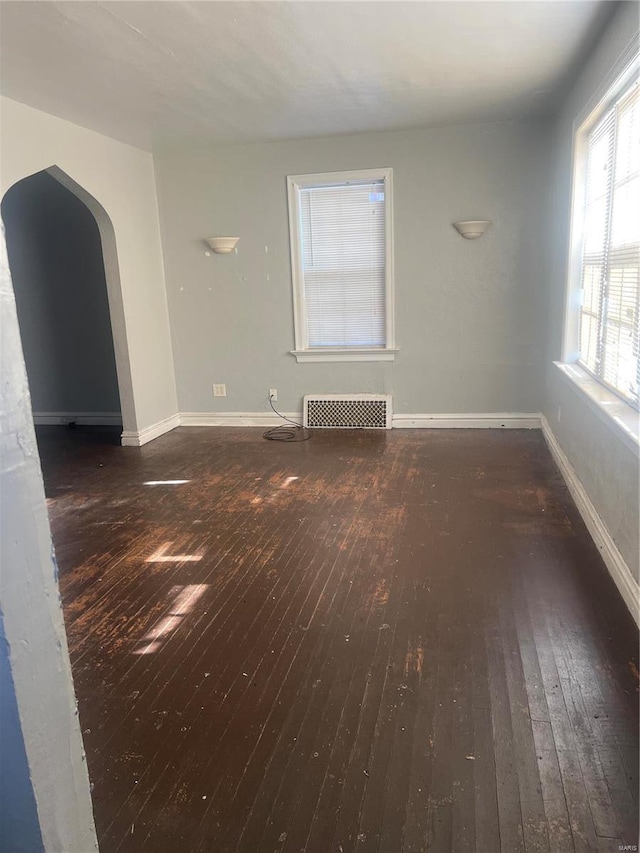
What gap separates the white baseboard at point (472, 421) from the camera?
5.46 meters

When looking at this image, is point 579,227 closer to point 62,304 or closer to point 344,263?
point 344,263

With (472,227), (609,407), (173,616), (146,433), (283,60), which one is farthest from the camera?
(146,433)

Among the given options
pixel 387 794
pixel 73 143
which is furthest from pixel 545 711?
pixel 73 143

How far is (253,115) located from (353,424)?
279 cm

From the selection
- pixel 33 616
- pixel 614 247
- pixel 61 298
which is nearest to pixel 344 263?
pixel 614 247

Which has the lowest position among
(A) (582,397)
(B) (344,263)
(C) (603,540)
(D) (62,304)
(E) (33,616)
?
(C) (603,540)

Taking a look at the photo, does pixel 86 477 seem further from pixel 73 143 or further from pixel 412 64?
pixel 412 64

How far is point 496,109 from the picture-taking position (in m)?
4.63

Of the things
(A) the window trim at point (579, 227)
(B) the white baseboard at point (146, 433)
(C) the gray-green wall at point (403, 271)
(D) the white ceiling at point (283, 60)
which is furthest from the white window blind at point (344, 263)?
(A) the window trim at point (579, 227)

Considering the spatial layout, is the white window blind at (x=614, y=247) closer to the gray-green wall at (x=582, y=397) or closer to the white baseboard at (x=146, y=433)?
the gray-green wall at (x=582, y=397)

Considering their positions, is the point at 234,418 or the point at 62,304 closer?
the point at 234,418

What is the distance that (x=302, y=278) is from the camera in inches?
223

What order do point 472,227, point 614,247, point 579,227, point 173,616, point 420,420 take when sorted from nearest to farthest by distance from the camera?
point 173,616 → point 614,247 → point 579,227 → point 472,227 → point 420,420

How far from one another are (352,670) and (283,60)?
3203 millimetres
